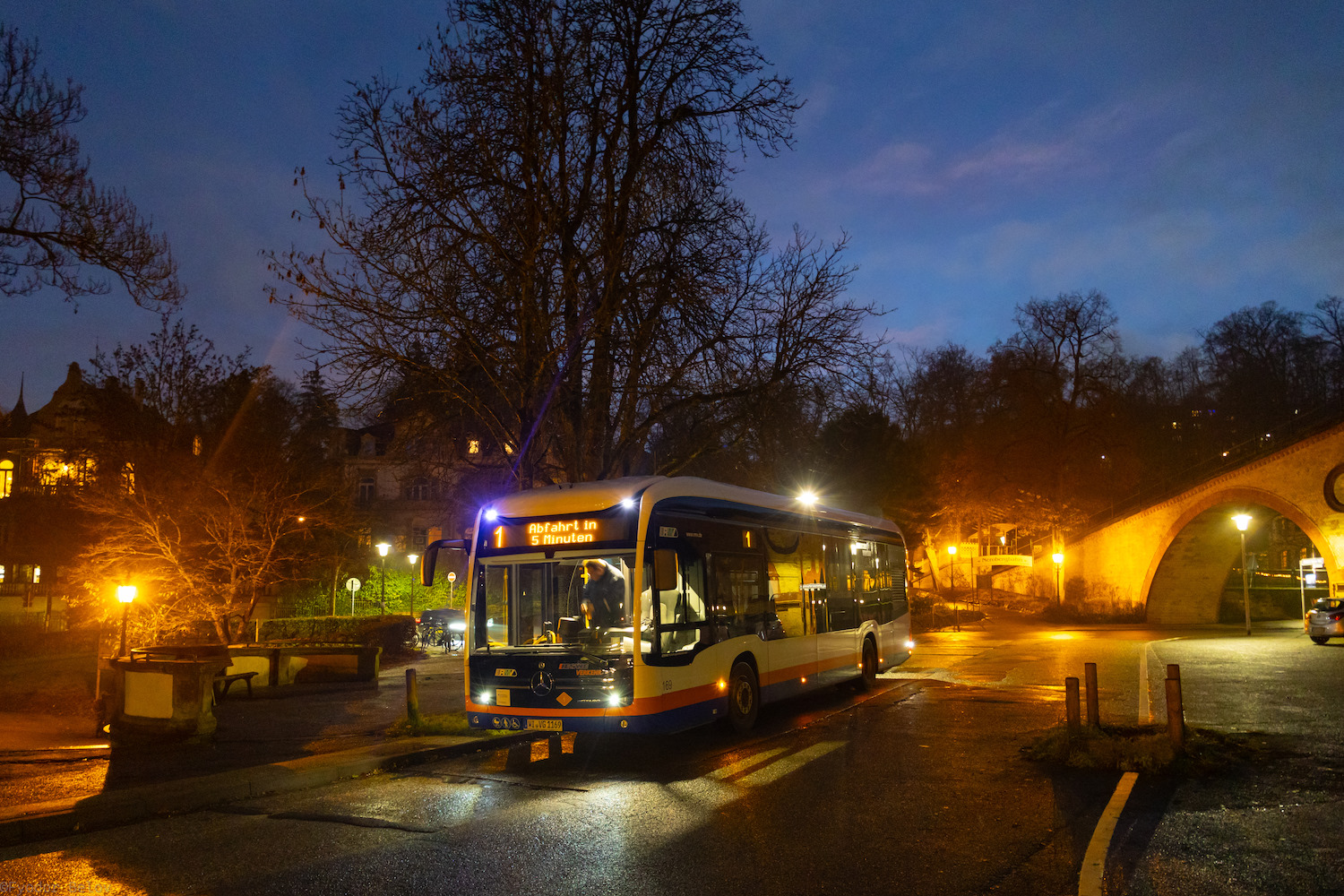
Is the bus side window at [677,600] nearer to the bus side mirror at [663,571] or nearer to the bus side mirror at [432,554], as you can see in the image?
the bus side mirror at [663,571]

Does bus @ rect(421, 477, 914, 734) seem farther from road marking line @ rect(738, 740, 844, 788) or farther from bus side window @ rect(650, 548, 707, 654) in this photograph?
road marking line @ rect(738, 740, 844, 788)

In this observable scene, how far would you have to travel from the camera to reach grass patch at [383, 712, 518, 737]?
12.2 meters

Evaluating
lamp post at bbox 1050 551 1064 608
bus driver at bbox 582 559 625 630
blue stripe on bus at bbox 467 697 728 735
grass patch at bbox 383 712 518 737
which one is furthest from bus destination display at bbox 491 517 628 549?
lamp post at bbox 1050 551 1064 608

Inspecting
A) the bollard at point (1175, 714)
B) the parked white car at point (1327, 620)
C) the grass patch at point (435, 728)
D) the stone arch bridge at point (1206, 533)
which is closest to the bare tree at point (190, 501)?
the grass patch at point (435, 728)

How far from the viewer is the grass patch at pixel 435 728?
482 inches

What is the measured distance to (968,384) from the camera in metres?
59.0

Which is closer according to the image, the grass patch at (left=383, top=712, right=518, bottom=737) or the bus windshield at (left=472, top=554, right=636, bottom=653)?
the bus windshield at (left=472, top=554, right=636, bottom=653)

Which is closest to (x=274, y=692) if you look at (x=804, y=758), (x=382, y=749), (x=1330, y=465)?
(x=382, y=749)

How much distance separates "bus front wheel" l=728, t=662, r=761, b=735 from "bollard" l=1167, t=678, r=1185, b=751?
4.75m

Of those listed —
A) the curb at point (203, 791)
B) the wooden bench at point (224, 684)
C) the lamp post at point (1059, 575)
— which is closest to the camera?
the curb at point (203, 791)

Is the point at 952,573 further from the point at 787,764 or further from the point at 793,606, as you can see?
the point at 787,764

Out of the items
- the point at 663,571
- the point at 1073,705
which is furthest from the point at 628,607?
the point at 1073,705

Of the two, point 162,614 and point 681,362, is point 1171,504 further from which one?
point 162,614

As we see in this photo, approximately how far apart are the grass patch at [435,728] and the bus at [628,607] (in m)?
1.35
